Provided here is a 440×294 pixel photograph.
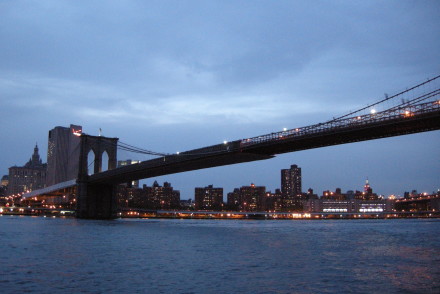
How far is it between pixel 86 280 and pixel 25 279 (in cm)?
209

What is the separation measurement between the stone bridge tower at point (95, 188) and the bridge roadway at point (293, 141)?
2.21 metres

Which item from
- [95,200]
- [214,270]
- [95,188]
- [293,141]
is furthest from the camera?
[95,188]

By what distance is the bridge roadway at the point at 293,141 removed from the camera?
37.0 m

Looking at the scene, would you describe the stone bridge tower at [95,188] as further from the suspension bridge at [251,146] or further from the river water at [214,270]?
the river water at [214,270]

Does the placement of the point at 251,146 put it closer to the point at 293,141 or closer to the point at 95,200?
the point at 293,141

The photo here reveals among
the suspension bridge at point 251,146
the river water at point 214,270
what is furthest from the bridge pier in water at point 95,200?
the river water at point 214,270

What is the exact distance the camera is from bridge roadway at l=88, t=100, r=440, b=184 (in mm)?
37000

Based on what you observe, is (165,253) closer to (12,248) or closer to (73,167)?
(12,248)

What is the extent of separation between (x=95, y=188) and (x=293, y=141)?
41339 mm

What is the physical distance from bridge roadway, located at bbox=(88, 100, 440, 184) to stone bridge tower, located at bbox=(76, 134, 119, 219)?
7.25ft

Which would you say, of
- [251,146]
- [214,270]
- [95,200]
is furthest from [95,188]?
[214,270]

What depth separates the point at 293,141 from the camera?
46219mm

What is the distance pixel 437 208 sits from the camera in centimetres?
17225

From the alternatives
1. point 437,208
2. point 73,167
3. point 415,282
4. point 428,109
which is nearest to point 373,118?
point 428,109
